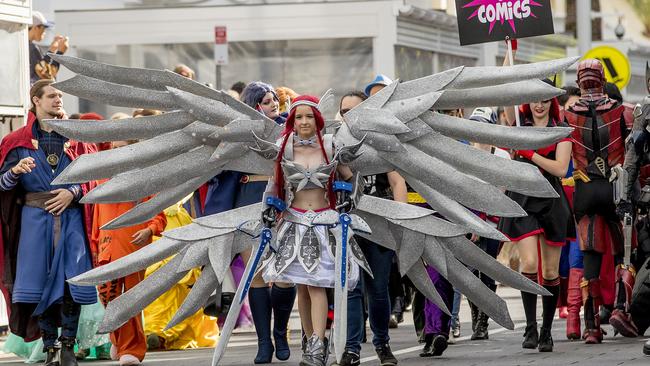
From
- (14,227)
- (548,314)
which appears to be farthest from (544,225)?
(14,227)

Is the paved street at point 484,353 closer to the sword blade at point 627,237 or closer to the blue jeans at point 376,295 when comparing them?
the blue jeans at point 376,295

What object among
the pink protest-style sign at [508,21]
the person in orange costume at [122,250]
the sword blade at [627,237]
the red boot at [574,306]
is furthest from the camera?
the red boot at [574,306]

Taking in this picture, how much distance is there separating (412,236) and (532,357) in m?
1.59

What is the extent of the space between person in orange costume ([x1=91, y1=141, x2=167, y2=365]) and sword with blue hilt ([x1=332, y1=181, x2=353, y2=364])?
2514 millimetres

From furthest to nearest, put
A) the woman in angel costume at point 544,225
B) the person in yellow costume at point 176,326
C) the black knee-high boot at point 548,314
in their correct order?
the person in yellow costume at point 176,326
the woman in angel costume at point 544,225
the black knee-high boot at point 548,314

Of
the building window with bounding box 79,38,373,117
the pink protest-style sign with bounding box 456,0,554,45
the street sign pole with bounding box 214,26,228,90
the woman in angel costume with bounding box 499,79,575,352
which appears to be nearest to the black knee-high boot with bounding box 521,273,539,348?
the woman in angel costume with bounding box 499,79,575,352

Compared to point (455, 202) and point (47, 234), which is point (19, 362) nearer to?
point (47, 234)

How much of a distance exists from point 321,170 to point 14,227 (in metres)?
2.75

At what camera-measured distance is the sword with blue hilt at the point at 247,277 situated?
10.3 metres

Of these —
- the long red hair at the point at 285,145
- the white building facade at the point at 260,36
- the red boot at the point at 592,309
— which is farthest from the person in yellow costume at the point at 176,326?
the white building facade at the point at 260,36

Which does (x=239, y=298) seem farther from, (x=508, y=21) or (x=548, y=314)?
(x=508, y=21)

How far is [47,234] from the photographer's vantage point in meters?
12.2

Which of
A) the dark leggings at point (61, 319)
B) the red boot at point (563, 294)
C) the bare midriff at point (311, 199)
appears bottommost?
the red boot at point (563, 294)

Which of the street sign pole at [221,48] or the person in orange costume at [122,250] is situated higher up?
the street sign pole at [221,48]
